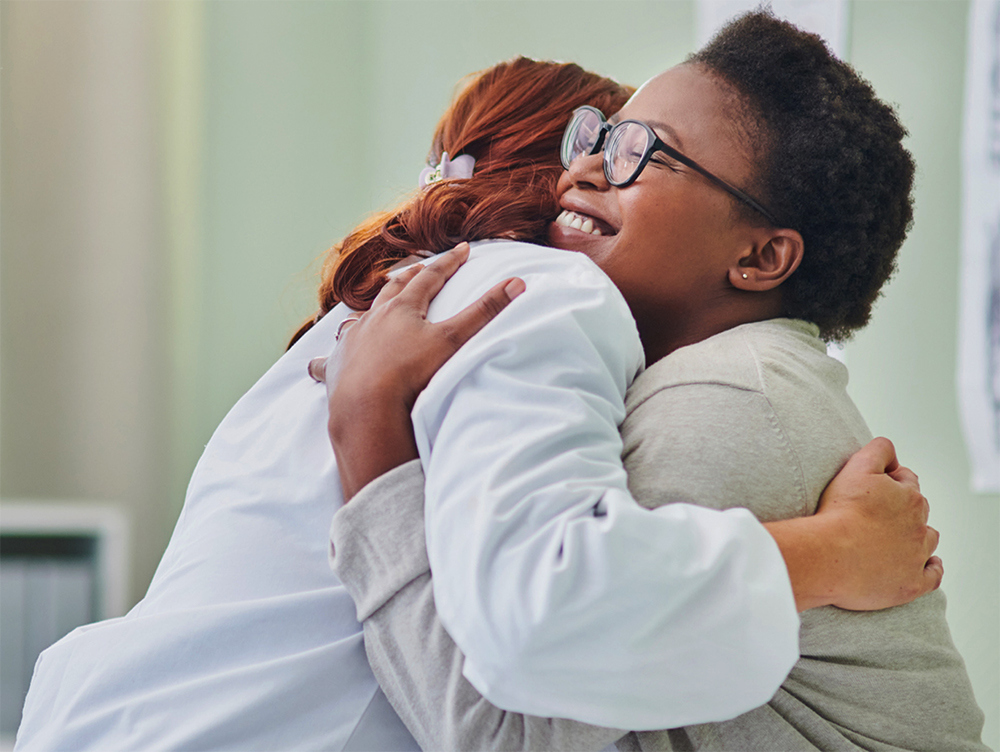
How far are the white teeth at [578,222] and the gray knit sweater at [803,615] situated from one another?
23 centimetres

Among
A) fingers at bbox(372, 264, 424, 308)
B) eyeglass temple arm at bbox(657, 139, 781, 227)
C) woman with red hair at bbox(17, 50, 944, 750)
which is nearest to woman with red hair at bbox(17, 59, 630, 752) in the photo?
woman with red hair at bbox(17, 50, 944, 750)

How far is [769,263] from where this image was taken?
103cm

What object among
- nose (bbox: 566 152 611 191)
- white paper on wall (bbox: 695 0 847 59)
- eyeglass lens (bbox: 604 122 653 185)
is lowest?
nose (bbox: 566 152 611 191)

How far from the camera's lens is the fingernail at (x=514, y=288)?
0.76 m

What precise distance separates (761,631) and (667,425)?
18 centimetres

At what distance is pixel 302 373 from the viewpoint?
0.98 m

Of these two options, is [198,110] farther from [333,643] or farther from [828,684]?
[828,684]

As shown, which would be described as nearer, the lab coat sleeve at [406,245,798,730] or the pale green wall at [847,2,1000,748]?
the lab coat sleeve at [406,245,798,730]

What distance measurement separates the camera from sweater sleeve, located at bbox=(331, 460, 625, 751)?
708mm

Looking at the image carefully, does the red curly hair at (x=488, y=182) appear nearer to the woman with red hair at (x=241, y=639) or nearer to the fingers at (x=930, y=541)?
the woman with red hair at (x=241, y=639)

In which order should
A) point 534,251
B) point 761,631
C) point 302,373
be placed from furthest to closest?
point 302,373 → point 534,251 → point 761,631

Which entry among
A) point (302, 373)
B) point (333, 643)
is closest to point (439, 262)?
point (302, 373)

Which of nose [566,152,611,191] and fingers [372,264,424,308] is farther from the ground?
nose [566,152,611,191]

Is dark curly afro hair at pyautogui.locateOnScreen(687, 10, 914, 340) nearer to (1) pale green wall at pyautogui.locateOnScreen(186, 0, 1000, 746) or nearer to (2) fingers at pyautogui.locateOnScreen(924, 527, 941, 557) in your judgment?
(2) fingers at pyautogui.locateOnScreen(924, 527, 941, 557)
